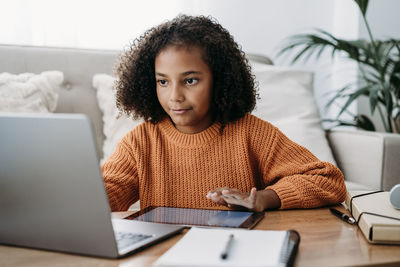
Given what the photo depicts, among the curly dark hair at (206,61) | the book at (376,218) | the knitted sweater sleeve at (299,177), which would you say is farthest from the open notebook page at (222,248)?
the curly dark hair at (206,61)

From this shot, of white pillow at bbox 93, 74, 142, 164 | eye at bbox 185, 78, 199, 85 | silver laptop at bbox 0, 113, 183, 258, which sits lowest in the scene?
A: white pillow at bbox 93, 74, 142, 164

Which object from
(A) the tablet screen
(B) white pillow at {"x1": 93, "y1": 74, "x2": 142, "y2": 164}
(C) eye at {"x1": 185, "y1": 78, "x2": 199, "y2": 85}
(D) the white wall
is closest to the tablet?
(A) the tablet screen

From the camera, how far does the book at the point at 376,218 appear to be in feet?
2.07

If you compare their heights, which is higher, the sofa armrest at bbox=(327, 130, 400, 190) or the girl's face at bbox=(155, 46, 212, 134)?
the girl's face at bbox=(155, 46, 212, 134)

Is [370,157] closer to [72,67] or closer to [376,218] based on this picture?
[376,218]

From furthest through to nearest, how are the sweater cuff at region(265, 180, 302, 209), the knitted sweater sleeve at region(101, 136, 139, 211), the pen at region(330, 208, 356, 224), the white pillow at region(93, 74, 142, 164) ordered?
the white pillow at region(93, 74, 142, 164), the knitted sweater sleeve at region(101, 136, 139, 211), the sweater cuff at region(265, 180, 302, 209), the pen at region(330, 208, 356, 224)

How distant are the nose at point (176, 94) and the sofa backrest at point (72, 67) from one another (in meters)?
0.84

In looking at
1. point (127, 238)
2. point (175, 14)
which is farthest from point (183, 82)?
point (175, 14)

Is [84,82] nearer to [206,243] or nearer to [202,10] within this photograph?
[202,10]

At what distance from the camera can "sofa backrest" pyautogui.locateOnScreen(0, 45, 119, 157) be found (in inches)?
67.1

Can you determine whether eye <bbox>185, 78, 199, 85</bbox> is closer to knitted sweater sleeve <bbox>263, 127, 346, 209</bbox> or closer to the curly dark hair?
the curly dark hair

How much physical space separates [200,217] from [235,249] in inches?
8.4

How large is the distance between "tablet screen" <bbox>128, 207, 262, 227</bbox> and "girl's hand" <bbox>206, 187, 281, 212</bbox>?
0.02m

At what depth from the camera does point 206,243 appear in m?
0.58
